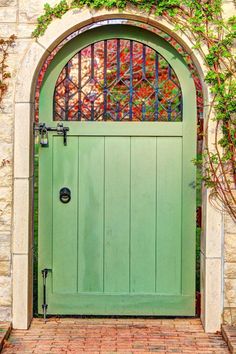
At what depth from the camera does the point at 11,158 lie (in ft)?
17.1

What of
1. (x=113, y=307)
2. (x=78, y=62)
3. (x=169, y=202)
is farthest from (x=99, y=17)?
(x=113, y=307)

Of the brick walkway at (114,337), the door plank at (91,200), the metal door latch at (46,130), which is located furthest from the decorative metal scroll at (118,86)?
the brick walkway at (114,337)

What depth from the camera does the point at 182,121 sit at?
542cm

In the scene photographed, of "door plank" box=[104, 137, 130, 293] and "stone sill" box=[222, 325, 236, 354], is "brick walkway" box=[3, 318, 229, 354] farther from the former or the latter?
"door plank" box=[104, 137, 130, 293]

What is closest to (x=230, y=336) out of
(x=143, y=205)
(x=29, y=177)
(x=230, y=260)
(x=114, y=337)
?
(x=230, y=260)

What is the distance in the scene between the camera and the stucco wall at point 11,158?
16.9 feet

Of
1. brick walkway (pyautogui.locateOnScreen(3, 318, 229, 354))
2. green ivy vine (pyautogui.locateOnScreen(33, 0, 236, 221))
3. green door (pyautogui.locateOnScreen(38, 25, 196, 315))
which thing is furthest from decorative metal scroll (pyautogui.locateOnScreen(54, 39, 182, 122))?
brick walkway (pyautogui.locateOnScreen(3, 318, 229, 354))

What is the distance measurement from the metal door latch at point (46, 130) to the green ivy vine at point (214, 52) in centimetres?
82

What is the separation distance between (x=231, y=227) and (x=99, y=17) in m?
2.14

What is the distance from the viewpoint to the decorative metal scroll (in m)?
5.46

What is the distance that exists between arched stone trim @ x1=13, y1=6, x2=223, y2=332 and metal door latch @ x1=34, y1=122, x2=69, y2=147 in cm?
18

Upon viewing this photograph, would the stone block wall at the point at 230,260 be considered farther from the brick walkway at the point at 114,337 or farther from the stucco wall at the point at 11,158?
the brick walkway at the point at 114,337

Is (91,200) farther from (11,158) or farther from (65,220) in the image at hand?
(11,158)

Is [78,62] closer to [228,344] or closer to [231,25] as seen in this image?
[231,25]
